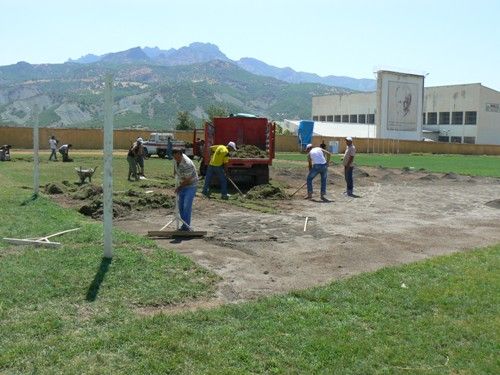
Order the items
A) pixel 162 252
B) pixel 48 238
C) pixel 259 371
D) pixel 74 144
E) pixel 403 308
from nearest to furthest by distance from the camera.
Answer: pixel 259 371, pixel 403 308, pixel 162 252, pixel 48 238, pixel 74 144

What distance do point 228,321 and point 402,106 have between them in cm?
8300

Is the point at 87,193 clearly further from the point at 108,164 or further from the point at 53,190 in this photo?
the point at 108,164

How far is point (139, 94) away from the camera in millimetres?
186500

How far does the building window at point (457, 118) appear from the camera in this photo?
90.2 meters

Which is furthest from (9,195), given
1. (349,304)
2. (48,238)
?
(349,304)

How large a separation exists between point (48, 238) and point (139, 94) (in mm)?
182003

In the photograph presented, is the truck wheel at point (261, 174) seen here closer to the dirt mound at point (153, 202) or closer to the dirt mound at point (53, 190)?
the dirt mound at point (153, 202)

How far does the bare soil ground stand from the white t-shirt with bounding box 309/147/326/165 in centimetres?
126

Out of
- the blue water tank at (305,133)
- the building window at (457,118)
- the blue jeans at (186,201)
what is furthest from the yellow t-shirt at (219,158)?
the building window at (457,118)

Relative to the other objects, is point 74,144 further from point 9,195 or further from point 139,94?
point 139,94

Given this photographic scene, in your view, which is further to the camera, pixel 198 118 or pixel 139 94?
pixel 139 94

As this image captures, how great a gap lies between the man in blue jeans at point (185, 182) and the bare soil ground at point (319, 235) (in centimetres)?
64

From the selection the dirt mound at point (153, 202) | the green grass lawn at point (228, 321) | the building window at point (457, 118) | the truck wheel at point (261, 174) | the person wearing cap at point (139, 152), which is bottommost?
the green grass lawn at point (228, 321)

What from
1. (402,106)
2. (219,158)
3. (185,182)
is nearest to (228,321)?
(185,182)
